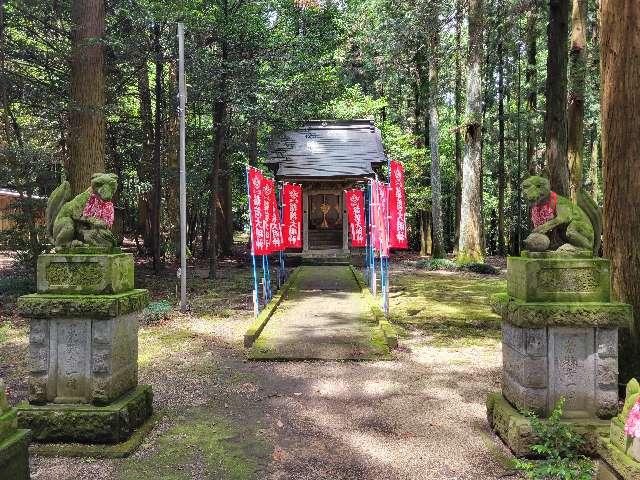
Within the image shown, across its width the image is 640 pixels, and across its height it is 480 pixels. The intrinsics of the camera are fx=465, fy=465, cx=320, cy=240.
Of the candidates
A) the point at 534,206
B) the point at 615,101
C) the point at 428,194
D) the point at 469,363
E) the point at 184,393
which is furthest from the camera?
the point at 428,194

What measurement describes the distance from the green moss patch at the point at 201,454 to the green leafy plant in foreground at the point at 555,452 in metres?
2.09

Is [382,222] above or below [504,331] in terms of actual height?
above

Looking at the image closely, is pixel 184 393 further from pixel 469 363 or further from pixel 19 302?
pixel 469 363

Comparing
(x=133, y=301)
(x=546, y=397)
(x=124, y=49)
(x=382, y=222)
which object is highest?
(x=124, y=49)

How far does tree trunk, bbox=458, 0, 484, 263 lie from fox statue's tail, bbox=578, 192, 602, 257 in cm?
1427

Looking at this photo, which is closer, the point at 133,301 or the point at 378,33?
the point at 133,301

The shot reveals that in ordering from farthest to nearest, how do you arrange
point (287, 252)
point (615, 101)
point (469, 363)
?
1. point (287, 252)
2. point (469, 363)
3. point (615, 101)

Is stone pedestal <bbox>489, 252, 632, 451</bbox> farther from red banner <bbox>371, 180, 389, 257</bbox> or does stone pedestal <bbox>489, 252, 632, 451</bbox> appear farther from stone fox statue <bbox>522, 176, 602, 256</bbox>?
red banner <bbox>371, 180, 389, 257</bbox>

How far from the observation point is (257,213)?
8906 millimetres

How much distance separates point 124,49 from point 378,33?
9306mm

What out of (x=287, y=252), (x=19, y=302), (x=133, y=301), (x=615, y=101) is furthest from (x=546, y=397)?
(x=287, y=252)

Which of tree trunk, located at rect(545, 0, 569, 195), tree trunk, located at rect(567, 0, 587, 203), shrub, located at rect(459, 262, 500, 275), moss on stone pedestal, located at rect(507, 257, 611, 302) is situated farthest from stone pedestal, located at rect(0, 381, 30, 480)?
shrub, located at rect(459, 262, 500, 275)

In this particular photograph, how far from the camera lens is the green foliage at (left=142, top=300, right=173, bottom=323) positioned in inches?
370

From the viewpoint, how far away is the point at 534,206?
4379 millimetres
